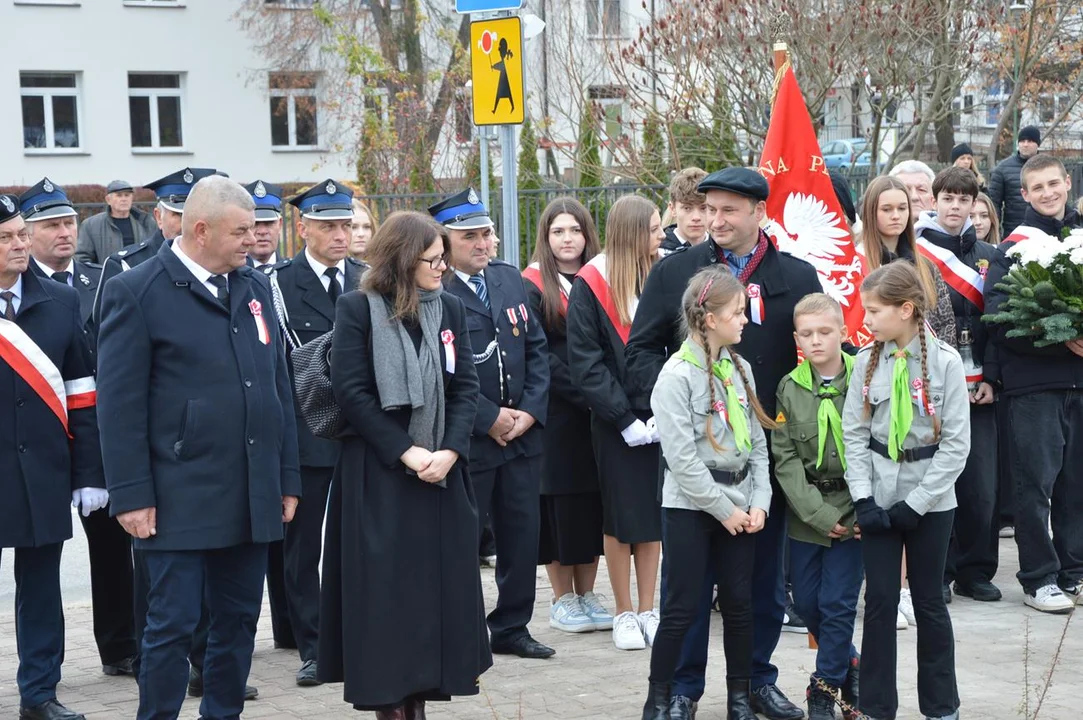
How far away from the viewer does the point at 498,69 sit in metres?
8.29

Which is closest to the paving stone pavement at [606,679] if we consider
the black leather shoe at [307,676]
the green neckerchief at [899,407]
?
the black leather shoe at [307,676]

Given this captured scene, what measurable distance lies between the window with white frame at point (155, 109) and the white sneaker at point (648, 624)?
A: 31.0 m

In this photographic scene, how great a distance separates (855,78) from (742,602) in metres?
10.3

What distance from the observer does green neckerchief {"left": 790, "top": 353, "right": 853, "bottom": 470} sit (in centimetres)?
579

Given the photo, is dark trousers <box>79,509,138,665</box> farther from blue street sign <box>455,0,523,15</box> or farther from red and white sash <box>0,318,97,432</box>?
blue street sign <box>455,0,523,15</box>

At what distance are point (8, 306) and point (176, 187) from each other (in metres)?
1.38

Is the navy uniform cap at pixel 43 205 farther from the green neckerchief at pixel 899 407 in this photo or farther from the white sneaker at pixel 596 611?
the green neckerchief at pixel 899 407

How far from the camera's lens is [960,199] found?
7.63 m

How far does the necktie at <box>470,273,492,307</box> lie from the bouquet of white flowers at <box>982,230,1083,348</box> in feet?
8.85

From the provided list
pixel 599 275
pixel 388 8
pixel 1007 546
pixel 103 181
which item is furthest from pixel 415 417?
pixel 103 181

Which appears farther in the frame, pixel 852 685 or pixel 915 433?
pixel 852 685

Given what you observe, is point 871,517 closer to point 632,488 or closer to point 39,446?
point 632,488

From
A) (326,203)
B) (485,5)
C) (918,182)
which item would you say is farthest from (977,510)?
(485,5)

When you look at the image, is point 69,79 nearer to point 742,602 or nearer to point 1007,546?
point 1007,546
